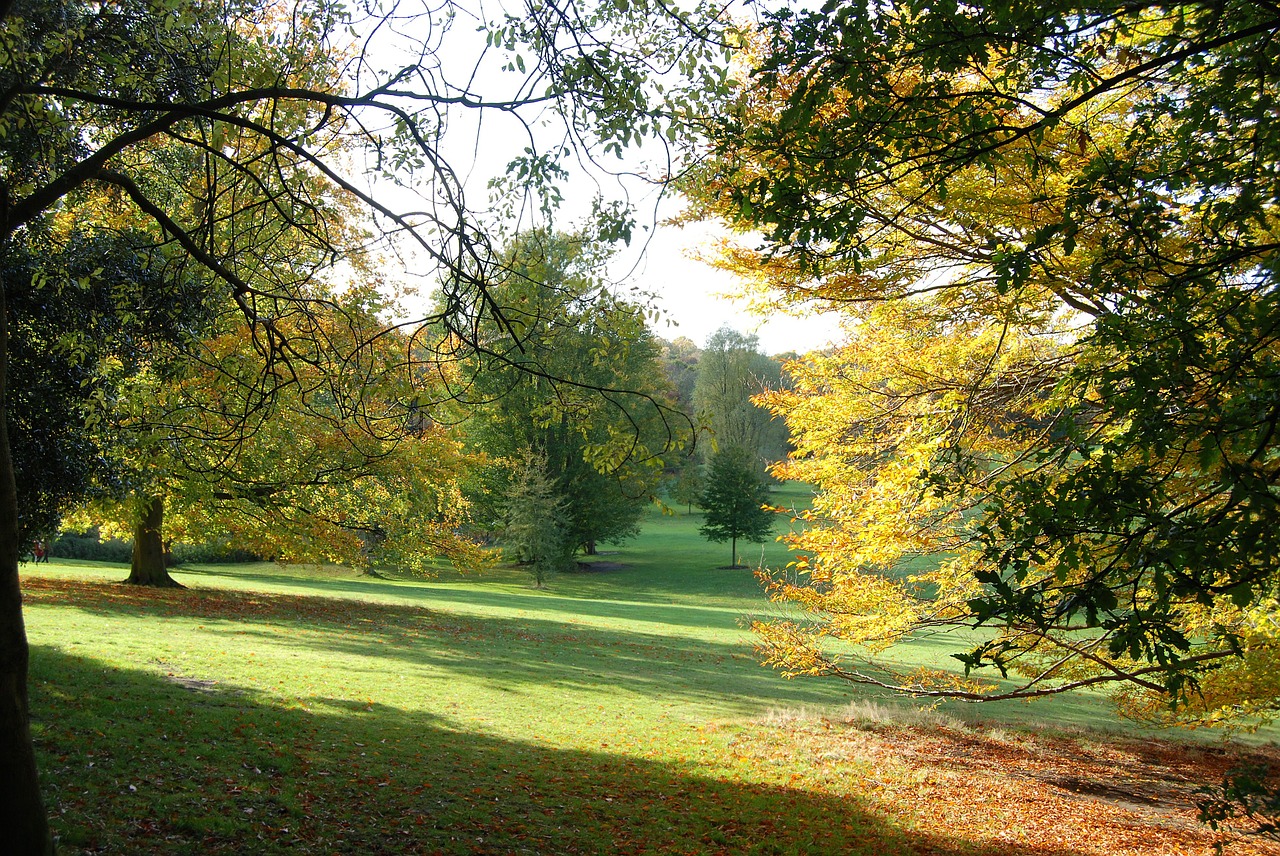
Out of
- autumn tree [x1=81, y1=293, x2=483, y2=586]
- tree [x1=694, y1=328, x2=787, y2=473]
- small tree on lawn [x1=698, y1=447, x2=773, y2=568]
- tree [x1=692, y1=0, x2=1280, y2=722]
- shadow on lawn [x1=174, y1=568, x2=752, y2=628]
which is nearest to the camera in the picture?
tree [x1=692, y1=0, x2=1280, y2=722]

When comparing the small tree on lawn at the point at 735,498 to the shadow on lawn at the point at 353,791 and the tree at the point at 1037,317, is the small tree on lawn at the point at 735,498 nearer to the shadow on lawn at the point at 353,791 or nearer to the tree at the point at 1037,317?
the tree at the point at 1037,317

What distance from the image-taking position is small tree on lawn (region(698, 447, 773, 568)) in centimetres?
4431

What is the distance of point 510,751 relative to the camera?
953 centimetres

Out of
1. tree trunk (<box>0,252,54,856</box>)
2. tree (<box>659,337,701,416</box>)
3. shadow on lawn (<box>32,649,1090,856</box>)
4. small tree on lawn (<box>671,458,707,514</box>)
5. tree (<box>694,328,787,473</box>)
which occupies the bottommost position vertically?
shadow on lawn (<box>32,649,1090,856</box>)

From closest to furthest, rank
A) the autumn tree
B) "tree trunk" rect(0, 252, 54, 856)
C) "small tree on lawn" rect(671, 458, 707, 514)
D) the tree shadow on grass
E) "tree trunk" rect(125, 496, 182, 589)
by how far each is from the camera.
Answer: "tree trunk" rect(0, 252, 54, 856) < the autumn tree < the tree shadow on grass < "tree trunk" rect(125, 496, 182, 589) < "small tree on lawn" rect(671, 458, 707, 514)

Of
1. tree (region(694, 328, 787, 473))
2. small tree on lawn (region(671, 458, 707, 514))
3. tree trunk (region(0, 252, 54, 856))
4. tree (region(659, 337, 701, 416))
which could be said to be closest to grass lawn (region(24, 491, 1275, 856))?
tree trunk (region(0, 252, 54, 856))

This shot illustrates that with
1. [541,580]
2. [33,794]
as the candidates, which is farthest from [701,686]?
[541,580]

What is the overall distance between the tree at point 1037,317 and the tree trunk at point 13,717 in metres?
4.33

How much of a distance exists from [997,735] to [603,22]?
12793 mm

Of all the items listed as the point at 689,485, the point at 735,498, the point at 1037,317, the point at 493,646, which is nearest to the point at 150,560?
the point at 493,646

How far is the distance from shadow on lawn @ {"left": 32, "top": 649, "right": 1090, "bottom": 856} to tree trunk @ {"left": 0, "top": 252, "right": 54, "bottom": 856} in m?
0.89

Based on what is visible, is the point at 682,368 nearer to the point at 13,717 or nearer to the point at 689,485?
the point at 689,485

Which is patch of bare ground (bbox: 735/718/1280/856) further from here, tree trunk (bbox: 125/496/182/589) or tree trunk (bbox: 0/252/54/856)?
tree trunk (bbox: 125/496/182/589)

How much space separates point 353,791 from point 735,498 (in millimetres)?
38201
